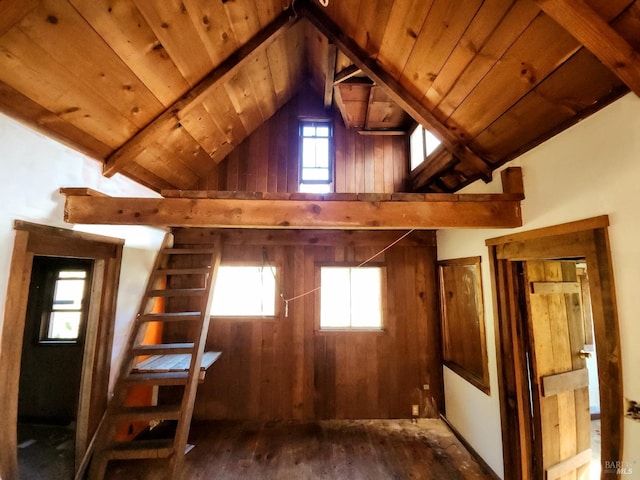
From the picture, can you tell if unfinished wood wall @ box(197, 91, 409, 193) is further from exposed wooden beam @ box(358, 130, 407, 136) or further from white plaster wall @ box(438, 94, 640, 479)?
white plaster wall @ box(438, 94, 640, 479)

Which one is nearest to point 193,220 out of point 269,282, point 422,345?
point 269,282

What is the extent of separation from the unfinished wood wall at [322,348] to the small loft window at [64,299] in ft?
4.77

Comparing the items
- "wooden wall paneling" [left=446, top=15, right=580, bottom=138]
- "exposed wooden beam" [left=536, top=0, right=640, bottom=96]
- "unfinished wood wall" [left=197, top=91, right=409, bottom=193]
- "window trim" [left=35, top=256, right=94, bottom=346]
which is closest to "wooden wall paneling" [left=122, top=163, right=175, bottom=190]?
"unfinished wood wall" [left=197, top=91, right=409, bottom=193]

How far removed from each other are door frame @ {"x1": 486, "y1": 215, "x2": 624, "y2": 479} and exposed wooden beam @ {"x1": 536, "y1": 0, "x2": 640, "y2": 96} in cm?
67

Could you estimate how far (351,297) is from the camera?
3.46 m

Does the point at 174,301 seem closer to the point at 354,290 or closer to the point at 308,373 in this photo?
the point at 308,373

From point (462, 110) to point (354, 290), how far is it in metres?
2.21

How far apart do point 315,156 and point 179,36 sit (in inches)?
76.5

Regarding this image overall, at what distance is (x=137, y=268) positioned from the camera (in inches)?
110

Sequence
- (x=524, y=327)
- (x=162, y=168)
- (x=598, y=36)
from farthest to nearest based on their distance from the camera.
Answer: (x=162, y=168) → (x=524, y=327) → (x=598, y=36)

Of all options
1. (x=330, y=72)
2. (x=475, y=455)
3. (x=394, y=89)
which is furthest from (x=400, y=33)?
(x=475, y=455)

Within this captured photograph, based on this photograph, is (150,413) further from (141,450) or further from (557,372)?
(557,372)

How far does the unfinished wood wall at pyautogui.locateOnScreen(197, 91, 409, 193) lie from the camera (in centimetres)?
340

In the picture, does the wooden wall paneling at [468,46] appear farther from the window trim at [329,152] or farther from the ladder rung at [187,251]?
the ladder rung at [187,251]
